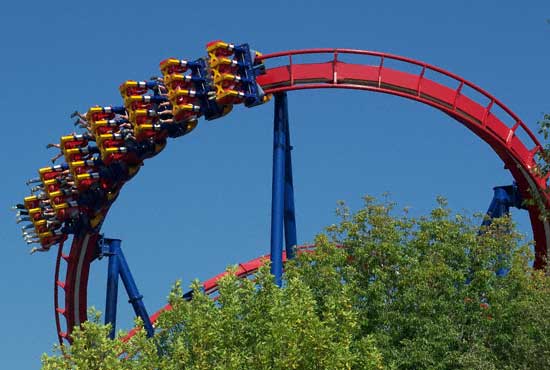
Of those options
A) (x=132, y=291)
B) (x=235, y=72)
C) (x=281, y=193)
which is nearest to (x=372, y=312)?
(x=281, y=193)

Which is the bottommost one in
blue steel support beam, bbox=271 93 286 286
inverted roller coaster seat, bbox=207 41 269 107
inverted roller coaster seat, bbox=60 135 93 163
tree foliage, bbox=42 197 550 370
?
tree foliage, bbox=42 197 550 370

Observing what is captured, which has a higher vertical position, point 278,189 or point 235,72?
point 235,72

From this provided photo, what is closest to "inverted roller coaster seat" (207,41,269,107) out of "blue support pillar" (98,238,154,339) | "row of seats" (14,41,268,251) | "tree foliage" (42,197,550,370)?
"row of seats" (14,41,268,251)

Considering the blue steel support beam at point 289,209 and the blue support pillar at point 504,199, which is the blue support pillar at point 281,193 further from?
the blue support pillar at point 504,199

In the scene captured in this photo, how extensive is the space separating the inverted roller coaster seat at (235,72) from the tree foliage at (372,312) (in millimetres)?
4034

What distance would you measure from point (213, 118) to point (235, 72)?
1583mm

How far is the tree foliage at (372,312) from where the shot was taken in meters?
27.4

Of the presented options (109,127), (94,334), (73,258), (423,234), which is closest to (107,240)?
(73,258)

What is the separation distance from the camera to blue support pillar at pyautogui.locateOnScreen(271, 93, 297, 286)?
36.3 m

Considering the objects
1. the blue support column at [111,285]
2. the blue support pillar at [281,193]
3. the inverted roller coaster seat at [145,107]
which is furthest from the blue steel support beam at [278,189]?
the blue support column at [111,285]

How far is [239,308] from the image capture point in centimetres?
2816

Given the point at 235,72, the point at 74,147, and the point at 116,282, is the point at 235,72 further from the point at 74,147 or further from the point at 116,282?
the point at 116,282

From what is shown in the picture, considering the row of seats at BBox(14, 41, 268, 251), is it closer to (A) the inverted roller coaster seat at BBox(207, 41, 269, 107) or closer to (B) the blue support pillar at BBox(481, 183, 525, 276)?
(A) the inverted roller coaster seat at BBox(207, 41, 269, 107)

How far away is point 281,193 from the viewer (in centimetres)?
3700
